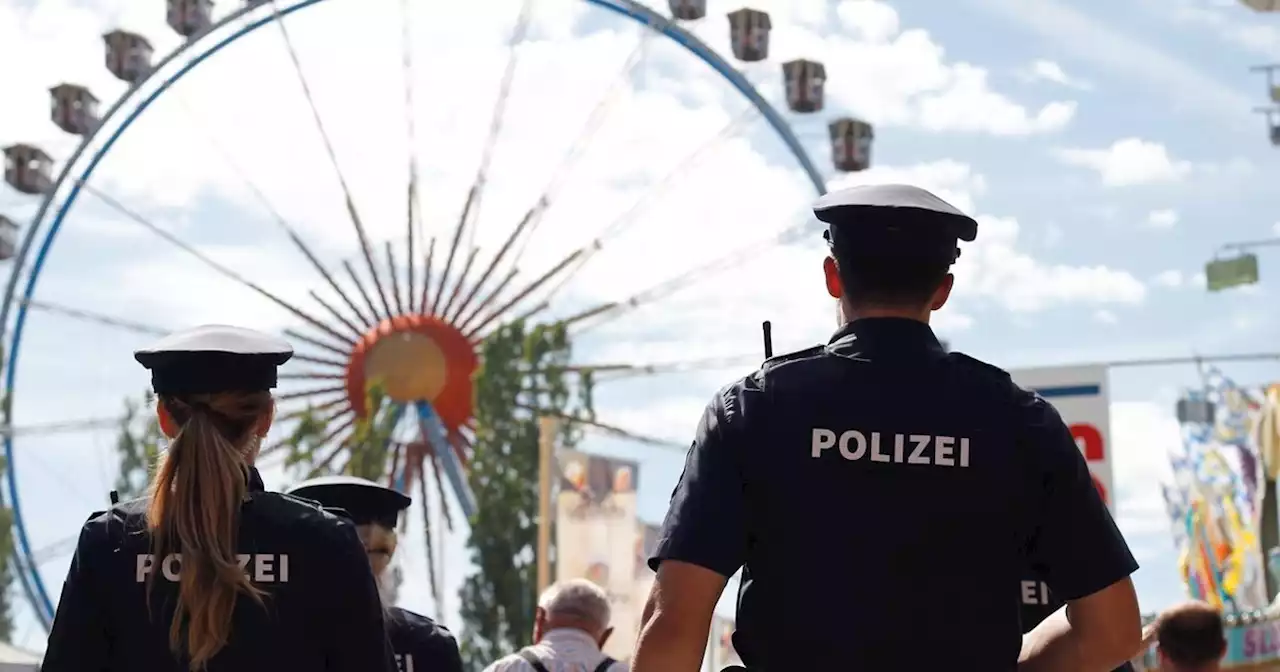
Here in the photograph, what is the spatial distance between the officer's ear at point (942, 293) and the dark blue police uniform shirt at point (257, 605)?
3.80 ft

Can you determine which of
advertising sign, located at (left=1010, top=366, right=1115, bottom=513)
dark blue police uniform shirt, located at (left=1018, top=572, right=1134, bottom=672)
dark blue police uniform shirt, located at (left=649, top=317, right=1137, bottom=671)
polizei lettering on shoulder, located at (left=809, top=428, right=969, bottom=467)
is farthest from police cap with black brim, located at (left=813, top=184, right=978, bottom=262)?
advertising sign, located at (left=1010, top=366, right=1115, bottom=513)

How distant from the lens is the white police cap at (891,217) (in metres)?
2.89

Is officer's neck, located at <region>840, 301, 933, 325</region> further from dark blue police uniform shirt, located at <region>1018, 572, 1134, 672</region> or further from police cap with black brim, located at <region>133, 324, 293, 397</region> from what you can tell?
dark blue police uniform shirt, located at <region>1018, 572, 1134, 672</region>

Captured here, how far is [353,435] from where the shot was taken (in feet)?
89.9

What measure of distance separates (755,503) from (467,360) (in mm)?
24868

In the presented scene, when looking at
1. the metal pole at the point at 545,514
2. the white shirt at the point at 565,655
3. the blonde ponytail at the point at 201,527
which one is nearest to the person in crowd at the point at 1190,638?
the white shirt at the point at 565,655

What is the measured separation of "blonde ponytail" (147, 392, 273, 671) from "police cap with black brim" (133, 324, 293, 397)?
0.18ft

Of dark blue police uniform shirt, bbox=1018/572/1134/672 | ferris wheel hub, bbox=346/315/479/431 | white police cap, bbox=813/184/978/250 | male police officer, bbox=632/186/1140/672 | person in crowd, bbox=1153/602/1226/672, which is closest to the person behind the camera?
male police officer, bbox=632/186/1140/672

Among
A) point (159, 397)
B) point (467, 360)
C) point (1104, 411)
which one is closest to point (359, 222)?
point (467, 360)

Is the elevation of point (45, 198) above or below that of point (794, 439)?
above

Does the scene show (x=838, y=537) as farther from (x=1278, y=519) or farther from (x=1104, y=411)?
(x=1278, y=519)

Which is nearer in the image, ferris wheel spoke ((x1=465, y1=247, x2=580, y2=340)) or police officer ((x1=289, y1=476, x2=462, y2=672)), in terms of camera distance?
police officer ((x1=289, y1=476, x2=462, y2=672))

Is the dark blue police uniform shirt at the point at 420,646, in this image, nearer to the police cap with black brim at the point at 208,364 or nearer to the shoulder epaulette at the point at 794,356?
the police cap with black brim at the point at 208,364

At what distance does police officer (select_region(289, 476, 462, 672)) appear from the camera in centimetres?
492
